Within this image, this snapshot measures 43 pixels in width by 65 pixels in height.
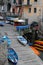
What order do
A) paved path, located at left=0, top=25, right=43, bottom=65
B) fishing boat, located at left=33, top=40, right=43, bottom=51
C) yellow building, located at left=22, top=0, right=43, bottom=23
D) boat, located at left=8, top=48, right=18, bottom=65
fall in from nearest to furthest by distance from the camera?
1. boat, located at left=8, top=48, right=18, bottom=65
2. paved path, located at left=0, top=25, right=43, bottom=65
3. fishing boat, located at left=33, top=40, right=43, bottom=51
4. yellow building, located at left=22, top=0, right=43, bottom=23

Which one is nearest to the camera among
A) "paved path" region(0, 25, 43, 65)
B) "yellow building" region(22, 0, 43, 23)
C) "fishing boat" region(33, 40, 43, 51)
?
"paved path" region(0, 25, 43, 65)

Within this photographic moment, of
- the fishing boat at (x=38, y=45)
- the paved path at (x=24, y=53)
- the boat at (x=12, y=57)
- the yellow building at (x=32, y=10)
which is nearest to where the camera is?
the boat at (x=12, y=57)

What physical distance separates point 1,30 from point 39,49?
8.95 m

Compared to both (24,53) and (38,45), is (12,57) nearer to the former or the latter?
(24,53)

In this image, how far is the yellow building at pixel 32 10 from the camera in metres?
63.1

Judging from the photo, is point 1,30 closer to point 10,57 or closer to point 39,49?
point 39,49

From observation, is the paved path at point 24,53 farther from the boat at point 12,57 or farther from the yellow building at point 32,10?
the yellow building at point 32,10

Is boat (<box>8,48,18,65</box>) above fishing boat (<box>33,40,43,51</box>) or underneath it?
above

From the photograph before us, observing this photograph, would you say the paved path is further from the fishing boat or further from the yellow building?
the yellow building

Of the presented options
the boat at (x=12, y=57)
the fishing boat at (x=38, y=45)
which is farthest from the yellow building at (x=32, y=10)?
the boat at (x=12, y=57)

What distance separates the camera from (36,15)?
64.0 metres

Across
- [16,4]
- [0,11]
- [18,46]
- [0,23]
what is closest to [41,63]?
[18,46]

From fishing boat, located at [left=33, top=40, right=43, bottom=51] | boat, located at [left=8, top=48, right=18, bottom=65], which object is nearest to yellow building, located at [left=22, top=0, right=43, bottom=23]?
fishing boat, located at [left=33, top=40, right=43, bottom=51]

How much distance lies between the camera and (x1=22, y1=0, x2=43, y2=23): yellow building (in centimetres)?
6312
